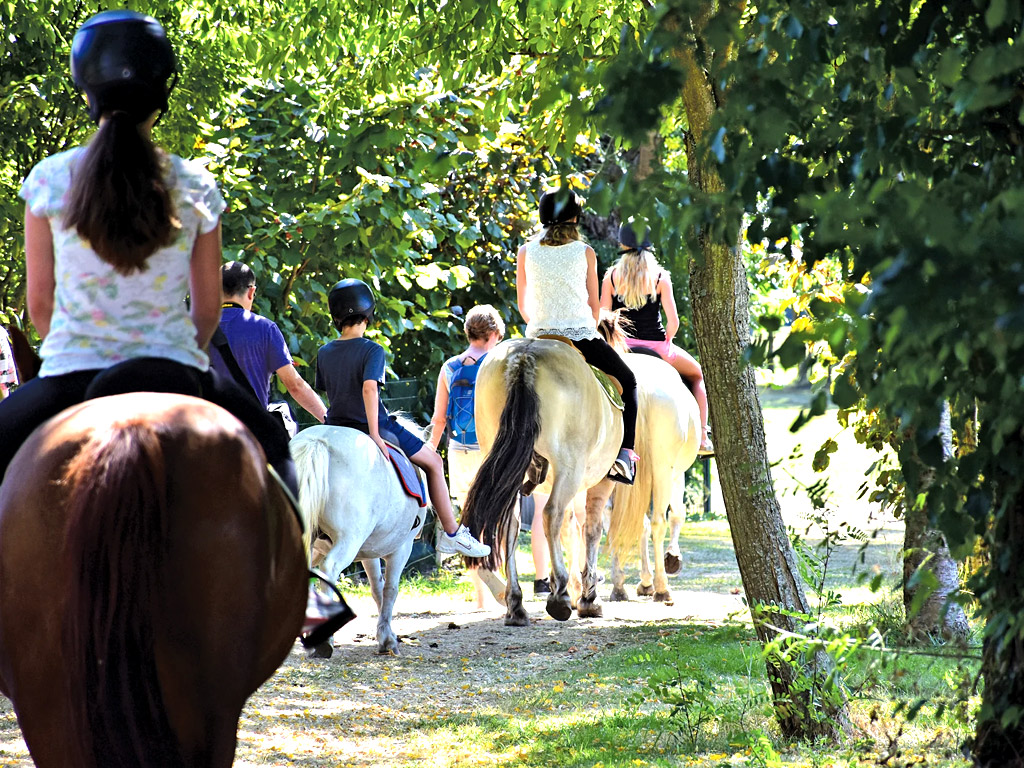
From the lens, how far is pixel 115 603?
2633mm

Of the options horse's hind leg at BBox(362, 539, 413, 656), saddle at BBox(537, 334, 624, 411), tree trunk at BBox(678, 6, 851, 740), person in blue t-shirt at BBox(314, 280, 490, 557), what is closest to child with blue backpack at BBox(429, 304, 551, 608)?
saddle at BBox(537, 334, 624, 411)

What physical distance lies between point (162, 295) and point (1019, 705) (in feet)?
7.27

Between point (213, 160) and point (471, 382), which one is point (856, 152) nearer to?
point (471, 382)

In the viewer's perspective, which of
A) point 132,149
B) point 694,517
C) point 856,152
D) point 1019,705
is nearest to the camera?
point 1019,705

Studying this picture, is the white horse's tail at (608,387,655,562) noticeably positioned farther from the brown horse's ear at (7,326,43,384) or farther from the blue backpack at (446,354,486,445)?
the brown horse's ear at (7,326,43,384)

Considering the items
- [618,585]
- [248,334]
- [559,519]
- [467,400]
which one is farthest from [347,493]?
[618,585]

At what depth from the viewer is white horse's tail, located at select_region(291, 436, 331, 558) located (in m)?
7.57

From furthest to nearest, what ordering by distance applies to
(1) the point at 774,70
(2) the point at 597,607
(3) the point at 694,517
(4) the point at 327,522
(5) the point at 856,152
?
1. (3) the point at 694,517
2. (2) the point at 597,607
3. (4) the point at 327,522
4. (5) the point at 856,152
5. (1) the point at 774,70

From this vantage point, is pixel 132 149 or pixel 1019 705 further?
pixel 132 149

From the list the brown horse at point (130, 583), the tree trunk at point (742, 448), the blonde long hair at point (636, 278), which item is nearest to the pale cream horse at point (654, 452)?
the blonde long hair at point (636, 278)

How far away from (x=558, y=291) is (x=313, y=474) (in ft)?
8.19

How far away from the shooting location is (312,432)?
781 cm

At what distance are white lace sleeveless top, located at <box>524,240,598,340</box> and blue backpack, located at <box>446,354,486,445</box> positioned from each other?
3.65 feet

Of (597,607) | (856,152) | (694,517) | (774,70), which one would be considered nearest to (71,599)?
(774,70)
